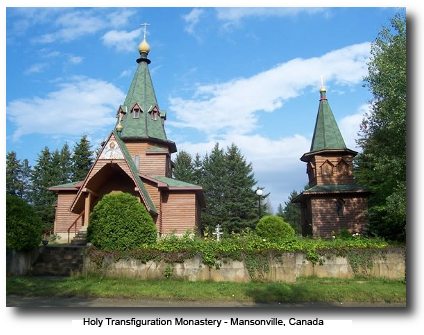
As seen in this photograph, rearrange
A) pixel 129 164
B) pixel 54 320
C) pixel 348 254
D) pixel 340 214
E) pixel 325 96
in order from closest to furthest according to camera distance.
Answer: pixel 54 320 < pixel 348 254 < pixel 129 164 < pixel 340 214 < pixel 325 96

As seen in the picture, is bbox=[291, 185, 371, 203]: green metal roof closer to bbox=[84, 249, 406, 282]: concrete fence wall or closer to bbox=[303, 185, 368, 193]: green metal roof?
bbox=[303, 185, 368, 193]: green metal roof

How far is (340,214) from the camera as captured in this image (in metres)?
28.1

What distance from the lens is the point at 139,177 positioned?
22.6 m

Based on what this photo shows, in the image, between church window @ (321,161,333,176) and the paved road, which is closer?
the paved road

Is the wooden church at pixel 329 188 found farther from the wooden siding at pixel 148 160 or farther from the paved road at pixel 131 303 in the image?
the paved road at pixel 131 303

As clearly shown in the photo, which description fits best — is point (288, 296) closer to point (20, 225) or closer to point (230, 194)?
point (20, 225)

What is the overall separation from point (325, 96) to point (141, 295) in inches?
1128

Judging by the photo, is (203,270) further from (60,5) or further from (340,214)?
(340,214)

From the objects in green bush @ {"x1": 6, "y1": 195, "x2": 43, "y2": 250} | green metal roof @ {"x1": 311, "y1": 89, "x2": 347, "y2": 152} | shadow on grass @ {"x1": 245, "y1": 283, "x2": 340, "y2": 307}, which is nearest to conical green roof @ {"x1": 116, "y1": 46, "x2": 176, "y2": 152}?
green metal roof @ {"x1": 311, "y1": 89, "x2": 347, "y2": 152}

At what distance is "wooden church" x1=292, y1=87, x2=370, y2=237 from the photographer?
27.9 m

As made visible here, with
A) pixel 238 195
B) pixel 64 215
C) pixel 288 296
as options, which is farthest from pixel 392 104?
pixel 238 195

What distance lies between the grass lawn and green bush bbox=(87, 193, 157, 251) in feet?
5.21

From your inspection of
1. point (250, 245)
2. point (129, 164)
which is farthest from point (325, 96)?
point (250, 245)
